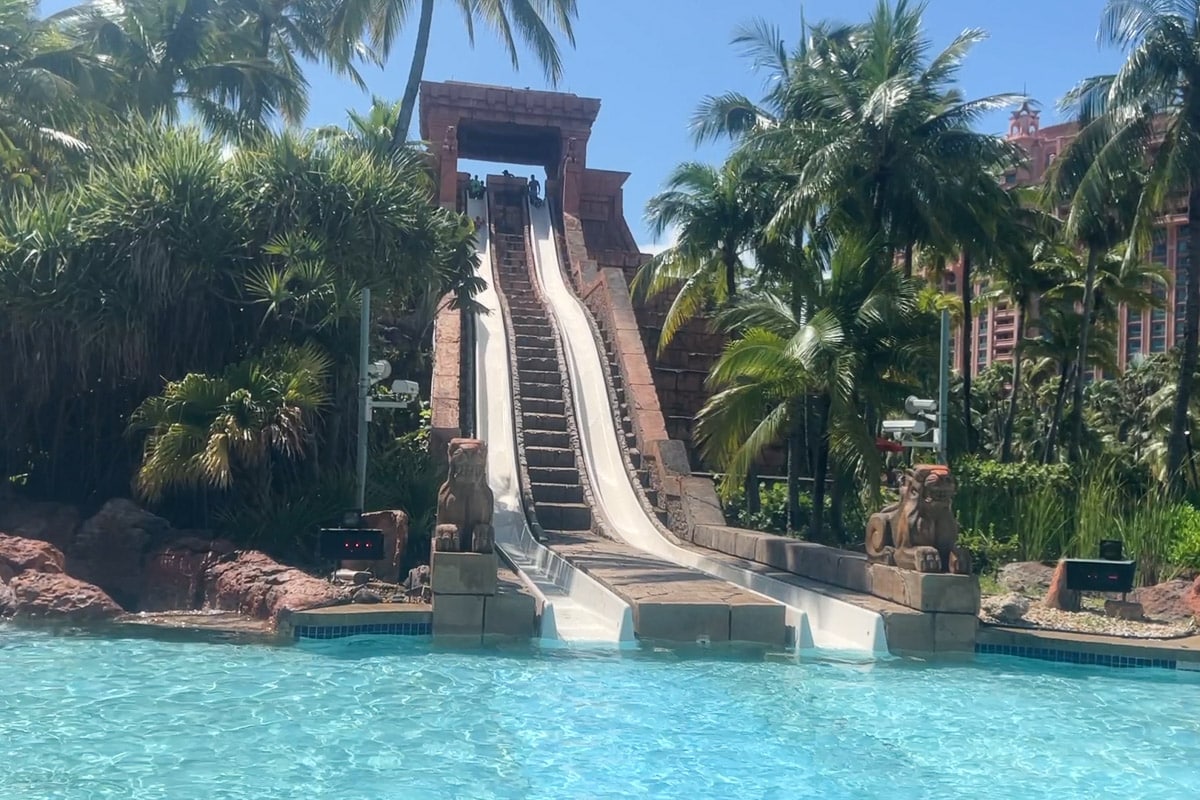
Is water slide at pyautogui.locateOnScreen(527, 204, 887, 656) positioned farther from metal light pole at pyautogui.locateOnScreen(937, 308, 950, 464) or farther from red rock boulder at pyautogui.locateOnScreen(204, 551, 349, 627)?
red rock boulder at pyautogui.locateOnScreen(204, 551, 349, 627)

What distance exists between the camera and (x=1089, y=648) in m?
10.4

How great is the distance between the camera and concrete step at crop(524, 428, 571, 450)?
60.3 feet

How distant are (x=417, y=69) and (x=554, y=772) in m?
16.6

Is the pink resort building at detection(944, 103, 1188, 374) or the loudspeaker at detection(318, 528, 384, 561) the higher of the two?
the pink resort building at detection(944, 103, 1188, 374)

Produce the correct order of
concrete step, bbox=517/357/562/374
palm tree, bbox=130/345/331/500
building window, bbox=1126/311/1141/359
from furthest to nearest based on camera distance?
building window, bbox=1126/311/1141/359 < concrete step, bbox=517/357/562/374 < palm tree, bbox=130/345/331/500

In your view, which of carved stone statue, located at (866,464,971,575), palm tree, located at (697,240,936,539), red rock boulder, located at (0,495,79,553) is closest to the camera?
carved stone statue, located at (866,464,971,575)

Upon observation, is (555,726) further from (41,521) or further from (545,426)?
(545,426)

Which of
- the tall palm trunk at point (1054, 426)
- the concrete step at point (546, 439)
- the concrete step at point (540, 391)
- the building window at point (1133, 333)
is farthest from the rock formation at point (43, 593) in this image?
the building window at point (1133, 333)

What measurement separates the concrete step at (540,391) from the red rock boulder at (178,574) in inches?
332

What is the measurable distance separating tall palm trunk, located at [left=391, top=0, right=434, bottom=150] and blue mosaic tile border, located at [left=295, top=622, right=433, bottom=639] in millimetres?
11695

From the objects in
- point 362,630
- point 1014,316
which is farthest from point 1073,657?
point 1014,316

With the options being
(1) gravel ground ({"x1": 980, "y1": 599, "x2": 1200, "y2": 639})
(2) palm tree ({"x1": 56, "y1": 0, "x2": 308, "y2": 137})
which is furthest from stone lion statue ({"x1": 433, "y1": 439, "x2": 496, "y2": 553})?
(2) palm tree ({"x1": 56, "y1": 0, "x2": 308, "y2": 137})

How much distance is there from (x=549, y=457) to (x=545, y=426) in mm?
1042

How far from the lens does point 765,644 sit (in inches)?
420
